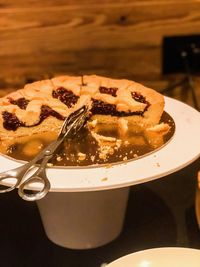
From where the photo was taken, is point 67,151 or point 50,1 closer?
point 67,151

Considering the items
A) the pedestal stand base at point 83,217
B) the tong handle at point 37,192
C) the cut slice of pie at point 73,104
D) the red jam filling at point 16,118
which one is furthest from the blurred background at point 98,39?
the tong handle at point 37,192

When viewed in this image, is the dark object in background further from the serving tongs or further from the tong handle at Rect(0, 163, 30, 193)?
the tong handle at Rect(0, 163, 30, 193)

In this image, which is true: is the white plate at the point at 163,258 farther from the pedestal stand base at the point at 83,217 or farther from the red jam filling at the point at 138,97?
the red jam filling at the point at 138,97

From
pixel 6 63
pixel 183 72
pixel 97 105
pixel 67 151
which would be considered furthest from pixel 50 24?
pixel 67 151

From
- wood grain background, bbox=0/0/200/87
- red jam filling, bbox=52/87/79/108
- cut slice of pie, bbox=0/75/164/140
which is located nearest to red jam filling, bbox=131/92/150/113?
cut slice of pie, bbox=0/75/164/140

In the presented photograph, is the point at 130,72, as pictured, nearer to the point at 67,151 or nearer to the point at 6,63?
the point at 6,63

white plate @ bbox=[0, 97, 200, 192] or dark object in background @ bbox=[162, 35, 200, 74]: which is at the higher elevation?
white plate @ bbox=[0, 97, 200, 192]

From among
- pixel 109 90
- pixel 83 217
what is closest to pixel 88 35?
pixel 109 90
